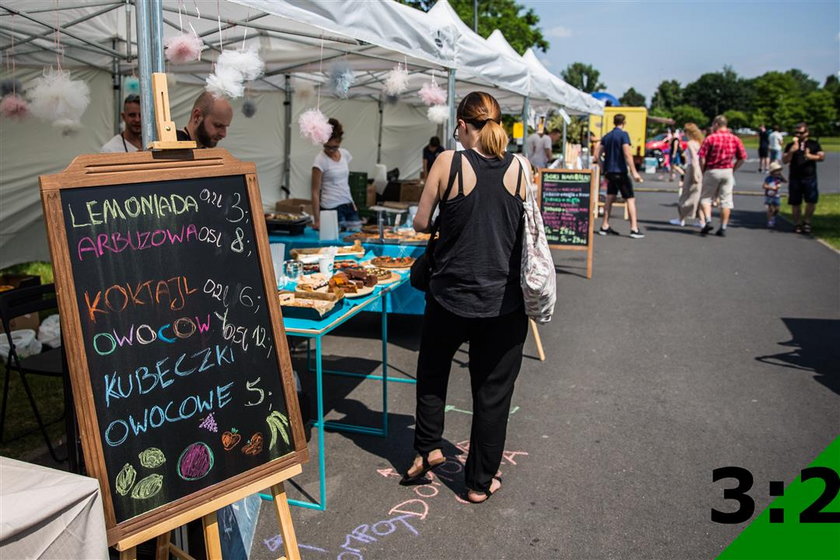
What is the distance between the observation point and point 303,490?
3.61 meters

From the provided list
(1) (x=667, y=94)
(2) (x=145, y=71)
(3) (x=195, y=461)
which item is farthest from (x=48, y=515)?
(1) (x=667, y=94)

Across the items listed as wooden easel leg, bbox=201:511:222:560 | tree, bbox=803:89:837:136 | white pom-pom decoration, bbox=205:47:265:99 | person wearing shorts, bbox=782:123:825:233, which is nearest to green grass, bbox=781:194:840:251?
person wearing shorts, bbox=782:123:825:233

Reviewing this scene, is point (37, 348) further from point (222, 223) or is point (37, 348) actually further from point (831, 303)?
point (831, 303)

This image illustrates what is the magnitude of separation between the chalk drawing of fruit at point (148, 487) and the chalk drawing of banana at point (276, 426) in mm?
420

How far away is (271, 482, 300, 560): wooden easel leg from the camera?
2.41 meters

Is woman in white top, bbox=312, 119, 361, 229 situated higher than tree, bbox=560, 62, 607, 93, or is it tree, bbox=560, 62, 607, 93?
tree, bbox=560, 62, 607, 93

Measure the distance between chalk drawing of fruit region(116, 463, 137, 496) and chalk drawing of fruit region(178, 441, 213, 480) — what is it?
157mm

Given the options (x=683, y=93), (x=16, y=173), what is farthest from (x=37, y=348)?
(x=683, y=93)

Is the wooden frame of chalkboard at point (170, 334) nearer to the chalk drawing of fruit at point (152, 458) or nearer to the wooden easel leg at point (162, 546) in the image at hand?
the chalk drawing of fruit at point (152, 458)

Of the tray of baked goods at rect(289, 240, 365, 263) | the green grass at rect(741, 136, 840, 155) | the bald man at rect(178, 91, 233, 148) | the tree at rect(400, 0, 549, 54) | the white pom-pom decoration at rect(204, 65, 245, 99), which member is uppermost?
the tree at rect(400, 0, 549, 54)

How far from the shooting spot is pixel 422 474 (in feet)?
11.9

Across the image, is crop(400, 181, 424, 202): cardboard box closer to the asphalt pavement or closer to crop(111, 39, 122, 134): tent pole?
the asphalt pavement

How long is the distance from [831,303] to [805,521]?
226 inches

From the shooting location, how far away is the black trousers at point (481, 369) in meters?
3.31
